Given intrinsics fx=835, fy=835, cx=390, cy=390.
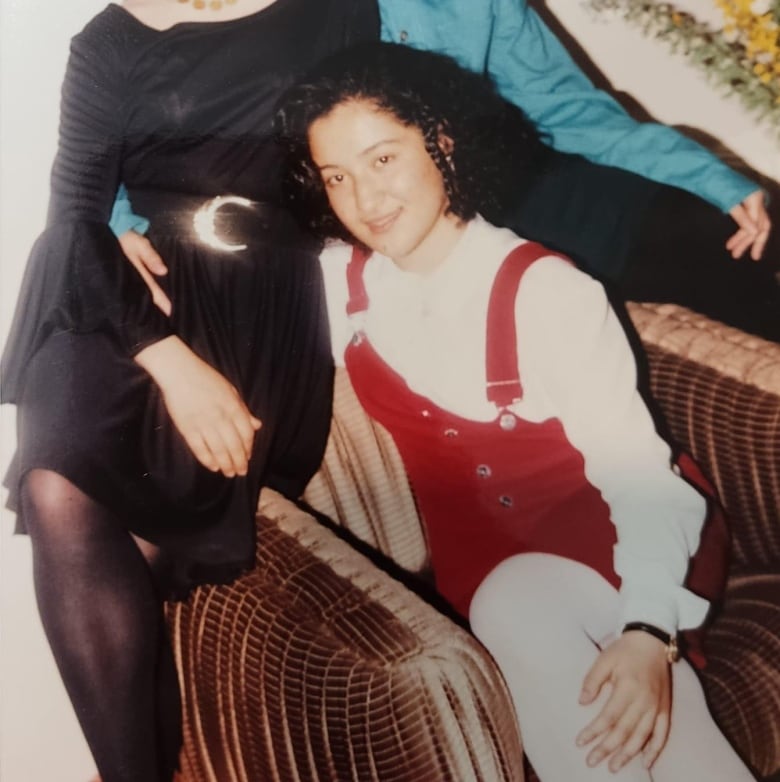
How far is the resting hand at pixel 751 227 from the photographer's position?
3.15 ft

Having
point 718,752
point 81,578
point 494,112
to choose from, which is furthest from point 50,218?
point 718,752

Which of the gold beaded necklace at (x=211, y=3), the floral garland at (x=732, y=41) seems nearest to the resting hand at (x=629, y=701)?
the floral garland at (x=732, y=41)

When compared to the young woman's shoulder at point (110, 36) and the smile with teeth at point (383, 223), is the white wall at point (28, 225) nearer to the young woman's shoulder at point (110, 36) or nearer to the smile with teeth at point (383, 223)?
the young woman's shoulder at point (110, 36)

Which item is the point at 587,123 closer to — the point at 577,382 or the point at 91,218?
the point at 577,382

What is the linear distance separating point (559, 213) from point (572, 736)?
56 centimetres

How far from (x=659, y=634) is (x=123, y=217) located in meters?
0.70

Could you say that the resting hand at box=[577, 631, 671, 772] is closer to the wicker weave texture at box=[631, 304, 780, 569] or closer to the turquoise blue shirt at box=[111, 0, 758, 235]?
the wicker weave texture at box=[631, 304, 780, 569]

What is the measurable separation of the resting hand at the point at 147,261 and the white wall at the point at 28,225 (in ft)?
0.32

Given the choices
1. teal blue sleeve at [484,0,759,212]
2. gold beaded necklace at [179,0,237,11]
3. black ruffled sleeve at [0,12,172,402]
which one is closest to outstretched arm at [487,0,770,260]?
teal blue sleeve at [484,0,759,212]

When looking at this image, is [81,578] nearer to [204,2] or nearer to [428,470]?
[428,470]

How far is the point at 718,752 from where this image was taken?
84cm

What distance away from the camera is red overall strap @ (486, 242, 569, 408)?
883 mm

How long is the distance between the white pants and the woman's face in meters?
0.40

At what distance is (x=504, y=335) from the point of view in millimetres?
884
